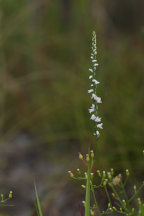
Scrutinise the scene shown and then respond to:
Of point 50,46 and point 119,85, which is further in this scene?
point 50,46

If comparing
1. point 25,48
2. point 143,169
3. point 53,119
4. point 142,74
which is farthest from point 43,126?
point 143,169

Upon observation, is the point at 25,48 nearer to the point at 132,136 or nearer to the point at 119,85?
the point at 119,85

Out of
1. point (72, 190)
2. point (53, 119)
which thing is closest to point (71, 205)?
point (72, 190)

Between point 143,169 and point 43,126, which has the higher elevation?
point 43,126

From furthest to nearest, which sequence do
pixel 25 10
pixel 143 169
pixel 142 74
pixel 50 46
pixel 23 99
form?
Result: pixel 50 46 → pixel 23 99 → pixel 25 10 → pixel 142 74 → pixel 143 169

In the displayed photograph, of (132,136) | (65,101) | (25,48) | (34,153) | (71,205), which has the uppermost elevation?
(25,48)

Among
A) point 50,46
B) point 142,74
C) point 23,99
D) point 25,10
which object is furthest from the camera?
point 50,46
